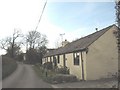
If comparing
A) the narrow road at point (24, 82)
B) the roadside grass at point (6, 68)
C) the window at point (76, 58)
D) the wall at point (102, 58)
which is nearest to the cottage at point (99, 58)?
the wall at point (102, 58)

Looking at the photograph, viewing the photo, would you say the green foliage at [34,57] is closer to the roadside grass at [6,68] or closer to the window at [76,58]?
the roadside grass at [6,68]

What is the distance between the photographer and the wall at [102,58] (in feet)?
74.8

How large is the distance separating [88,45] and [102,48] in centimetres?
159

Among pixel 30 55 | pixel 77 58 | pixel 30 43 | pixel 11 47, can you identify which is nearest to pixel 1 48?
pixel 11 47

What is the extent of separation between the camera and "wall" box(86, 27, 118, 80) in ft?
74.8

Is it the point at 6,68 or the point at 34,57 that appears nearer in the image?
the point at 6,68

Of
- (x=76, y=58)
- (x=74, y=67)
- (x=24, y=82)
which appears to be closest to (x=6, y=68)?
(x=74, y=67)

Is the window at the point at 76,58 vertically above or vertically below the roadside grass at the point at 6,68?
above

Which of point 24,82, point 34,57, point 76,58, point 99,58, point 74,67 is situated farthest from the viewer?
point 34,57

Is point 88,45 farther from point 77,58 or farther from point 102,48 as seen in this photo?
point 77,58

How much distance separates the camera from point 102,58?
23.4m

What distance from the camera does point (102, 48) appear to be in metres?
23.6

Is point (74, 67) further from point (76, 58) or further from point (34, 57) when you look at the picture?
point (34, 57)

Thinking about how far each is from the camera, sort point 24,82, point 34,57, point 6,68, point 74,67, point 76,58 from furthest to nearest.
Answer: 1. point 34,57
2. point 6,68
3. point 74,67
4. point 76,58
5. point 24,82
